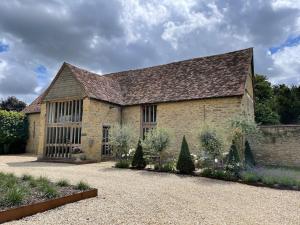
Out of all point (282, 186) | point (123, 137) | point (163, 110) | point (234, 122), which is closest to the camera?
point (282, 186)

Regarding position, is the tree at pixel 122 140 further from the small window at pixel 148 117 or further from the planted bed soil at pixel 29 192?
the planted bed soil at pixel 29 192

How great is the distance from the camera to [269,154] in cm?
1641

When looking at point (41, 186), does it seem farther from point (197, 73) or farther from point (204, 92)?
point (197, 73)

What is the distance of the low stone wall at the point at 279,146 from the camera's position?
1562cm

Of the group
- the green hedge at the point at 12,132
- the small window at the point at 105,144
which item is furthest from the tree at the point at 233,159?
the green hedge at the point at 12,132

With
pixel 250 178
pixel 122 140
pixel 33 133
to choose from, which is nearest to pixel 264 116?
pixel 122 140

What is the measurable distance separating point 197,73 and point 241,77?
3648 mm

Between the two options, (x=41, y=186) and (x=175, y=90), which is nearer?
(x=41, y=186)

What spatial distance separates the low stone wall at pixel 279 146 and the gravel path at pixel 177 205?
7176 millimetres

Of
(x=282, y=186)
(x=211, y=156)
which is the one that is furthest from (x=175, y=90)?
(x=282, y=186)

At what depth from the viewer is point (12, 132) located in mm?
22906

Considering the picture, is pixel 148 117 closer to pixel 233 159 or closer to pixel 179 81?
pixel 179 81

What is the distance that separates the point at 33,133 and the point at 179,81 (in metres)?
14.1

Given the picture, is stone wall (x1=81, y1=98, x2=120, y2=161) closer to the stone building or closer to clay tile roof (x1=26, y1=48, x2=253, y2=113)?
the stone building
